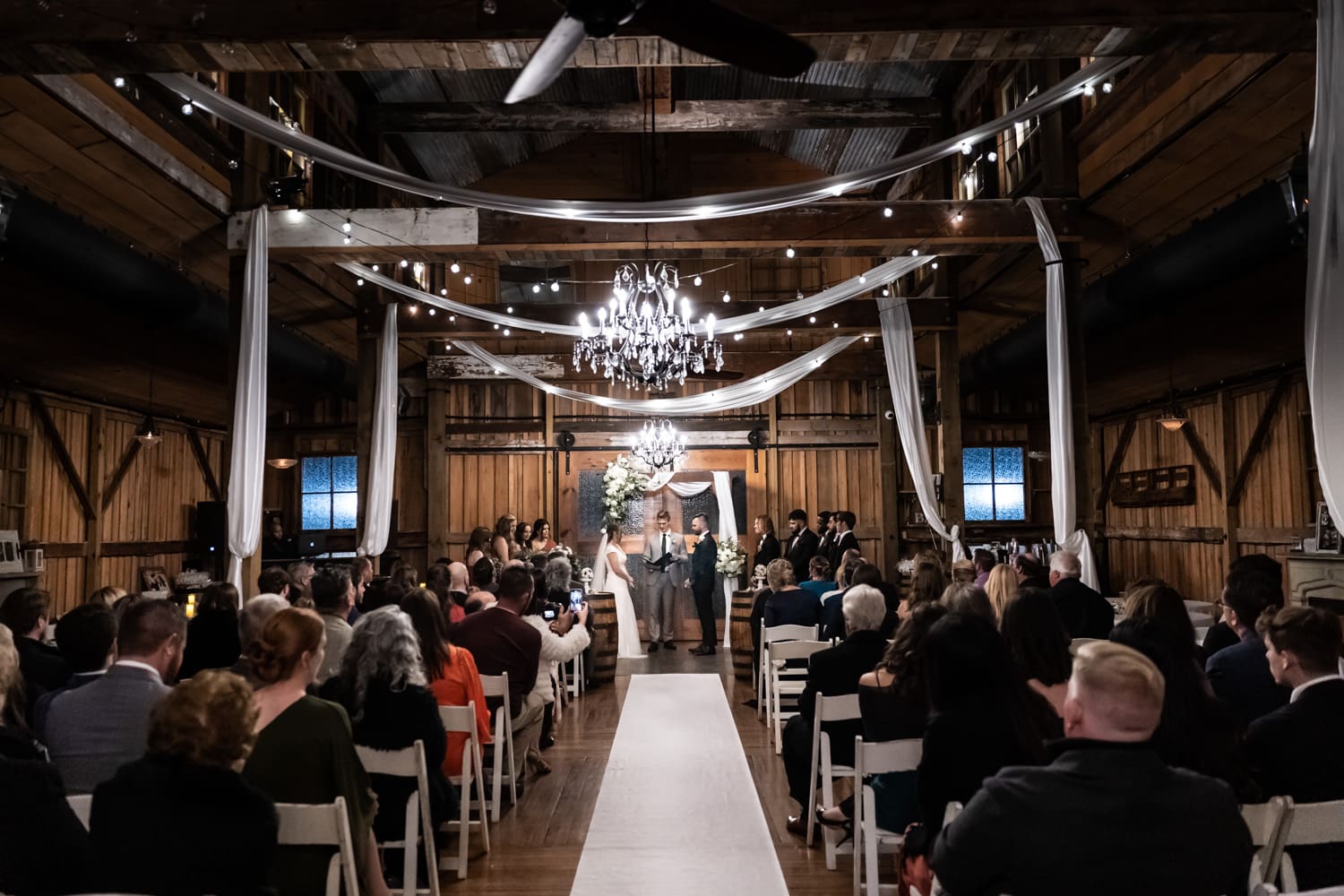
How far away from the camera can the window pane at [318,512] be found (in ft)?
49.3

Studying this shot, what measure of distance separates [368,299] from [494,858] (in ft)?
23.9

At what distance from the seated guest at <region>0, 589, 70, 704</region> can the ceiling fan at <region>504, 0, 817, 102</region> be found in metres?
3.02

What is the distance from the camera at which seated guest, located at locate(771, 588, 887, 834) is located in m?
4.51

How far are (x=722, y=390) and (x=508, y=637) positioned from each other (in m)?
6.42

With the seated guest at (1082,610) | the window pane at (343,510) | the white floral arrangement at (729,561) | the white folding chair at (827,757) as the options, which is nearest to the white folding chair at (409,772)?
the white folding chair at (827,757)

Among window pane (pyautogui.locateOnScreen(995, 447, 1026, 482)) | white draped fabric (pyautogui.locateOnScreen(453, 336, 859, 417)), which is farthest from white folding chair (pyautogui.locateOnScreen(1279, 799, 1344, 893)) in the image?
window pane (pyautogui.locateOnScreen(995, 447, 1026, 482))

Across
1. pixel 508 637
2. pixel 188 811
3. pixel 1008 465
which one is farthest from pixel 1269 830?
pixel 1008 465

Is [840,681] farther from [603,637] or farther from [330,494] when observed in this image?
[330,494]

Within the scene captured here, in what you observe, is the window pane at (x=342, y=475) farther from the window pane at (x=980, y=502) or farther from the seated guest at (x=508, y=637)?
the seated guest at (x=508, y=637)

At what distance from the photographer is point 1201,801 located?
1.98m

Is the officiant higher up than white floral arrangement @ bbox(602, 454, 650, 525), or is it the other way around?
white floral arrangement @ bbox(602, 454, 650, 525)

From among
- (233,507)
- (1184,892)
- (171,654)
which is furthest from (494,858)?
(1184,892)

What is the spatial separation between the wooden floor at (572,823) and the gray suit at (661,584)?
4301 mm

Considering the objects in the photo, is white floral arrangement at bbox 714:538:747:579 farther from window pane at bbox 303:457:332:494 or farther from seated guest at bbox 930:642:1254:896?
seated guest at bbox 930:642:1254:896
